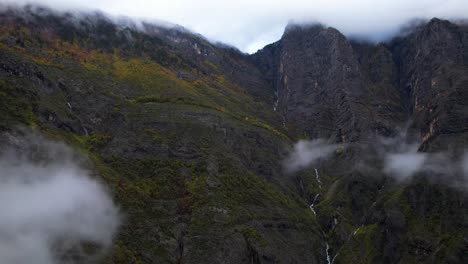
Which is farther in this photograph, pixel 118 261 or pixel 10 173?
pixel 10 173

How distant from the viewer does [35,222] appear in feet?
602

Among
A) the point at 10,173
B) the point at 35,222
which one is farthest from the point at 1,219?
the point at 10,173

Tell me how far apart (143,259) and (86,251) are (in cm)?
1935

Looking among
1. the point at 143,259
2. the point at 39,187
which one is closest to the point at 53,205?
the point at 39,187

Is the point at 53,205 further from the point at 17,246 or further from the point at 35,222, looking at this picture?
the point at 17,246

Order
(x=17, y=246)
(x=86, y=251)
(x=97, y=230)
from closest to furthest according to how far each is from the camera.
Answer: (x=17, y=246)
(x=86, y=251)
(x=97, y=230)

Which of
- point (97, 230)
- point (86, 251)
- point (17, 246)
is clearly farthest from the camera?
point (97, 230)

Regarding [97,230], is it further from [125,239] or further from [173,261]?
[173,261]

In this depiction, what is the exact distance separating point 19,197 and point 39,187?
10925 millimetres

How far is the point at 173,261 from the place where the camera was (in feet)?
648

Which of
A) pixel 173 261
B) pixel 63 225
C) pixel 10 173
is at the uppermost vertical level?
pixel 10 173

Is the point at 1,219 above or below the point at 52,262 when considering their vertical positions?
above

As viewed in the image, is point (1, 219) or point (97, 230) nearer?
point (1, 219)

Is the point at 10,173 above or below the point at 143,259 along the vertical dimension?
above
